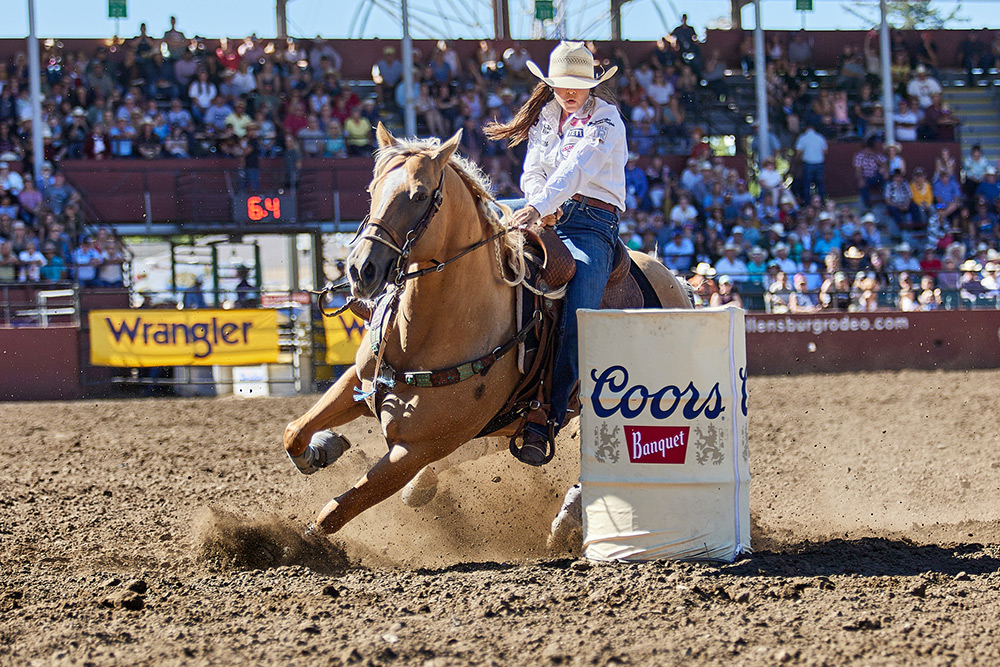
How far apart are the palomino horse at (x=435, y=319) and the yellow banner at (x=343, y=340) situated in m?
9.90

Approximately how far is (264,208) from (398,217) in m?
13.8

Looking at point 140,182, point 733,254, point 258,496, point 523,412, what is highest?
point 140,182

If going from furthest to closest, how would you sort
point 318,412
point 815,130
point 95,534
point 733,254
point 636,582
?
point 815,130
point 733,254
point 95,534
point 318,412
point 636,582

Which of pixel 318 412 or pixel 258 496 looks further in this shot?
pixel 258 496

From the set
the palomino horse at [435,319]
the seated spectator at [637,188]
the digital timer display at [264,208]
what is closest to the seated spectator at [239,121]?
the digital timer display at [264,208]

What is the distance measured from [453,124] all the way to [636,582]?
16.1 meters

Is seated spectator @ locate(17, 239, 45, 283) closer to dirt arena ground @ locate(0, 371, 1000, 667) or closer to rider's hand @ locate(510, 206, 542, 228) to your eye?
dirt arena ground @ locate(0, 371, 1000, 667)

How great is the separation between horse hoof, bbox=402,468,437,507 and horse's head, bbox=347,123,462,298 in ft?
6.44

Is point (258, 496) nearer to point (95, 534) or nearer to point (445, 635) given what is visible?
point (95, 534)

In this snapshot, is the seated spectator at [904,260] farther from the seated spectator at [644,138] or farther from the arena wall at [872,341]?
the seated spectator at [644,138]

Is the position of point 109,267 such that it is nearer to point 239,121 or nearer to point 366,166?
point 239,121

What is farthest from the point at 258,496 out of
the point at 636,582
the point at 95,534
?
the point at 636,582

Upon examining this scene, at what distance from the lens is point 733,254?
17.1m

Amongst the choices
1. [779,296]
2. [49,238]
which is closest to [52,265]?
[49,238]
